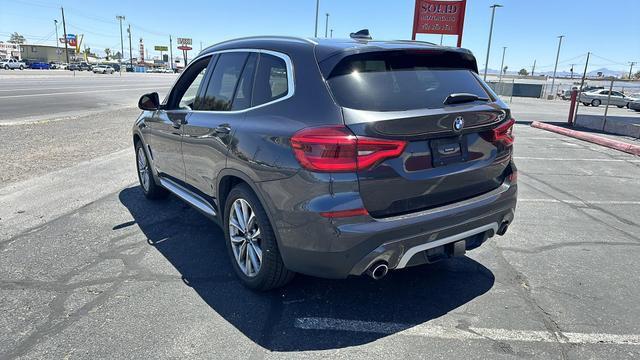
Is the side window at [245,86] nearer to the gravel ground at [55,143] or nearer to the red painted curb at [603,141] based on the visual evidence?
the gravel ground at [55,143]

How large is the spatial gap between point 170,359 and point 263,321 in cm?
64

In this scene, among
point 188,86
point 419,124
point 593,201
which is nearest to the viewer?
point 419,124

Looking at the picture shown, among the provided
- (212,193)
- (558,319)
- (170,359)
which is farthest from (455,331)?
(212,193)

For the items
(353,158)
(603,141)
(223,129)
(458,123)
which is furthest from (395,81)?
(603,141)

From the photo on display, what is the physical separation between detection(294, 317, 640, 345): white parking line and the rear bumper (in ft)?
1.37

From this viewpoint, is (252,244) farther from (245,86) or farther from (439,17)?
(439,17)

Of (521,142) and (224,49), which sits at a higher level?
(224,49)

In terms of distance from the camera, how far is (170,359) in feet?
8.63

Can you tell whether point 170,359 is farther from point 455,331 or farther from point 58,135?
point 58,135

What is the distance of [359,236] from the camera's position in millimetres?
2637

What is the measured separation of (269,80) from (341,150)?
1.03 metres

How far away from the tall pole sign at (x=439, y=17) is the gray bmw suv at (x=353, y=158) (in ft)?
44.2

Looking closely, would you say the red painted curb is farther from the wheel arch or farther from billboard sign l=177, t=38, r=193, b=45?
billboard sign l=177, t=38, r=193, b=45

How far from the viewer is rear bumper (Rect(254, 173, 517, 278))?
104 inches
